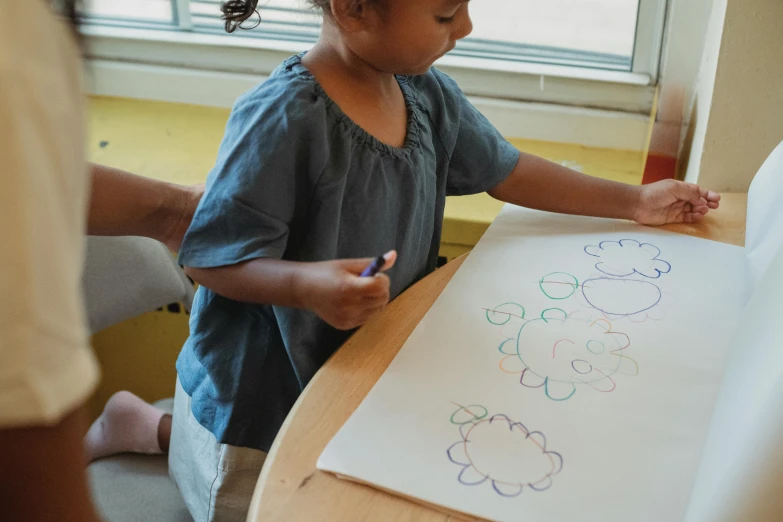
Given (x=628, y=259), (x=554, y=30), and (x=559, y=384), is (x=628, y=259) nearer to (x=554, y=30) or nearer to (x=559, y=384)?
(x=559, y=384)

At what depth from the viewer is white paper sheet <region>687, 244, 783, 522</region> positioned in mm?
410

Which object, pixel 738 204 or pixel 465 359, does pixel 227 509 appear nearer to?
pixel 465 359

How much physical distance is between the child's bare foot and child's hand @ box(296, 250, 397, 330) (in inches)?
20.9

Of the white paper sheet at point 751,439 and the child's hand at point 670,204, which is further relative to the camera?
the child's hand at point 670,204

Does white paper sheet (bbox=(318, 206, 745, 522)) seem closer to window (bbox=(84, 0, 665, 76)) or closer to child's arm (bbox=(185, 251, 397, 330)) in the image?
child's arm (bbox=(185, 251, 397, 330))

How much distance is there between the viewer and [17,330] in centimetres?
26

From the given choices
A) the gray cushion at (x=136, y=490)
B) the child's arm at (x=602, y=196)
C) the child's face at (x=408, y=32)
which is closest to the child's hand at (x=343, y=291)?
the child's face at (x=408, y=32)

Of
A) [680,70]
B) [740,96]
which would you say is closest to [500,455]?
[740,96]

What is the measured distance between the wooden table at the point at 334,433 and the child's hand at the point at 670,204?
0.84ft

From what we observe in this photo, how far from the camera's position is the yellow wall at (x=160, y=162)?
1.19 metres

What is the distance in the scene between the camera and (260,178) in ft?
2.16

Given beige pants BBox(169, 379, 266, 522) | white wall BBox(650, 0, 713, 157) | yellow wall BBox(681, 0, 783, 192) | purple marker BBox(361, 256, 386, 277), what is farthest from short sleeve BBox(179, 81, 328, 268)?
white wall BBox(650, 0, 713, 157)

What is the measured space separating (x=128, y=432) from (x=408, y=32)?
682mm

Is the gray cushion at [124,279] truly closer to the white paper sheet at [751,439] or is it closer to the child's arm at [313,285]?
the child's arm at [313,285]
